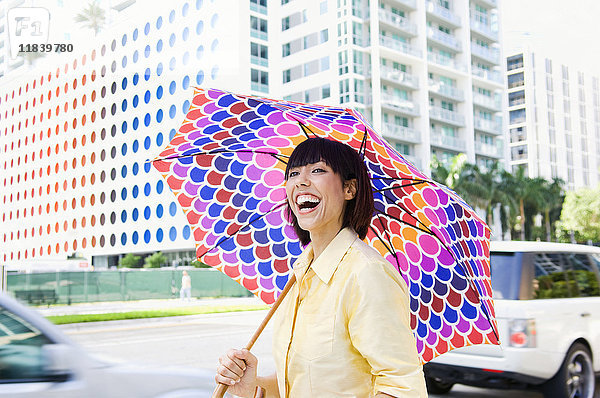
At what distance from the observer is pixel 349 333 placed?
152 centimetres

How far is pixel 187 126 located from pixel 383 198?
945mm

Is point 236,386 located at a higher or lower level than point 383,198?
lower

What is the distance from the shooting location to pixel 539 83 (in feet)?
314

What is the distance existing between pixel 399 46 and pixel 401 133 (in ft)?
27.0

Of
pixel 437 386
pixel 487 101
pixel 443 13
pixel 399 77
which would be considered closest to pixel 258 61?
pixel 399 77

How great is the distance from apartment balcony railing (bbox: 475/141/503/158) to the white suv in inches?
2439

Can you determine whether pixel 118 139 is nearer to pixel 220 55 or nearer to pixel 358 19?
pixel 220 55

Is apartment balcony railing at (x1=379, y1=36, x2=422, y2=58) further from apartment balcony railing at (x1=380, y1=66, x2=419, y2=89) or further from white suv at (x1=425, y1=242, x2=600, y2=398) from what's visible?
white suv at (x1=425, y1=242, x2=600, y2=398)

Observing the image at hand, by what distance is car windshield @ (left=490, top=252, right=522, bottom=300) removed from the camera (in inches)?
240

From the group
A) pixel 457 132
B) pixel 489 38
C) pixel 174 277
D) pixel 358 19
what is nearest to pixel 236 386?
pixel 174 277

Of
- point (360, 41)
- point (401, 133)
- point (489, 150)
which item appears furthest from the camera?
point (489, 150)

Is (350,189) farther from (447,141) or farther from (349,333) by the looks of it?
(447,141)

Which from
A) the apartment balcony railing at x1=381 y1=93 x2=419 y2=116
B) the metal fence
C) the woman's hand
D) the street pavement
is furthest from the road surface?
the apartment balcony railing at x1=381 y1=93 x2=419 y2=116

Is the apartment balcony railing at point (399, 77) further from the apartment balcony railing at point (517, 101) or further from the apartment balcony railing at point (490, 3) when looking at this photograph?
the apartment balcony railing at point (517, 101)
